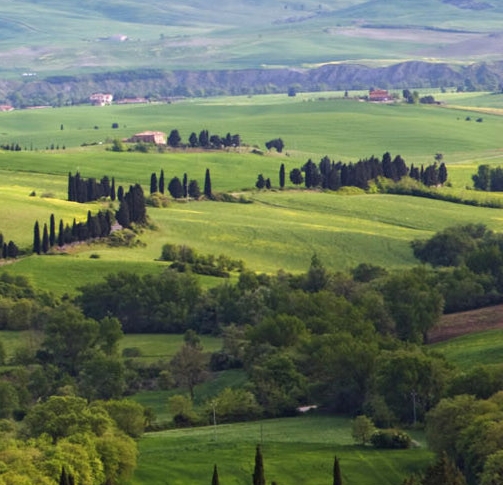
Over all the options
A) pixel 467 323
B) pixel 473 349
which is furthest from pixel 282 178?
pixel 473 349

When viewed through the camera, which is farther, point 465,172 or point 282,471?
point 465,172

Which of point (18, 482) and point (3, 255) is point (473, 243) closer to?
point (3, 255)

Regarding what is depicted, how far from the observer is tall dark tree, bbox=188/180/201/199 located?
16138 centimetres

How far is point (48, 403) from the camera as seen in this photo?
248ft

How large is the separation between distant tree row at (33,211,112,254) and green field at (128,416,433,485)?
48903 millimetres

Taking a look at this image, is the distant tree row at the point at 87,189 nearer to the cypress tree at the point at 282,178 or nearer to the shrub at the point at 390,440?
the cypress tree at the point at 282,178

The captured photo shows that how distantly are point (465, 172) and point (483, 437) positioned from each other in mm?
117253

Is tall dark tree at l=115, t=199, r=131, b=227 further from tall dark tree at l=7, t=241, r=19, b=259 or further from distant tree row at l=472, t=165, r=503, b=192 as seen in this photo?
distant tree row at l=472, t=165, r=503, b=192

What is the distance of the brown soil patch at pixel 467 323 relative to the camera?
318ft

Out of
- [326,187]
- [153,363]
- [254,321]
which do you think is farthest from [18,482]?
[326,187]

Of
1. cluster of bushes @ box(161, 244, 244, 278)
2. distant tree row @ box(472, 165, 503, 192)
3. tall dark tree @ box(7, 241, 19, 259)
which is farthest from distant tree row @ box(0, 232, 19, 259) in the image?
distant tree row @ box(472, 165, 503, 192)

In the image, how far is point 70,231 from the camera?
131000mm

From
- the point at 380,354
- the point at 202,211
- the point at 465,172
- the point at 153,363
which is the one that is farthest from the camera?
the point at 465,172

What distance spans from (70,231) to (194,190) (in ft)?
104
